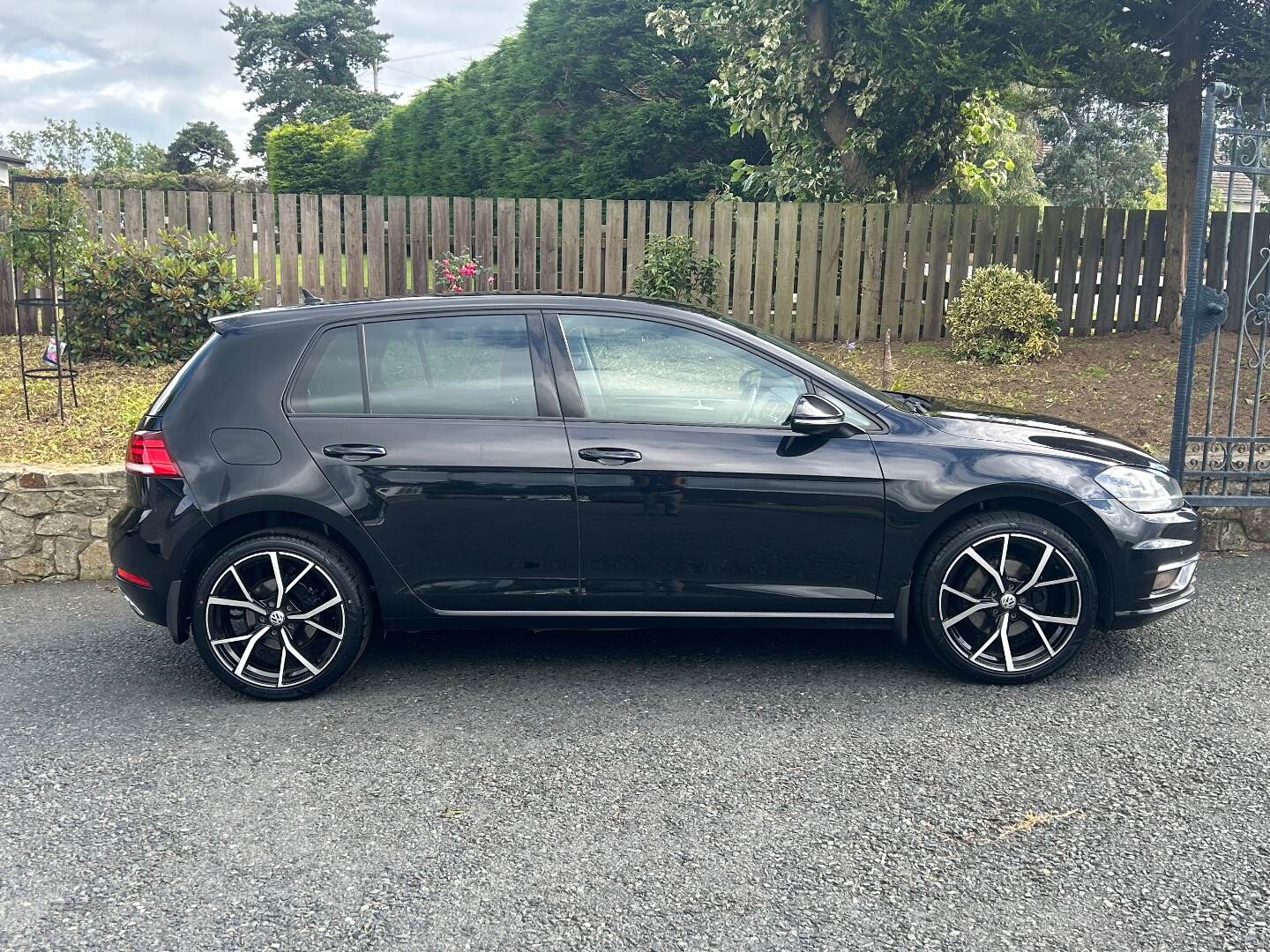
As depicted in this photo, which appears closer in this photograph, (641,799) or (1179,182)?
(641,799)

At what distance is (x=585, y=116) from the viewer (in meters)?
19.9

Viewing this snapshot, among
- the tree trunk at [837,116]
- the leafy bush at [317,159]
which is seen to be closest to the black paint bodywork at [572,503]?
the tree trunk at [837,116]

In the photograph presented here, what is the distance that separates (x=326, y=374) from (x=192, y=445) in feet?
1.95

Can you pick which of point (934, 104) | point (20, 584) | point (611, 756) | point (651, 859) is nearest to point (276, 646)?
point (611, 756)

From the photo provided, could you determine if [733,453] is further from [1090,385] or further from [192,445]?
[1090,385]

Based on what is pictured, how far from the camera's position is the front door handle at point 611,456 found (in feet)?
14.9

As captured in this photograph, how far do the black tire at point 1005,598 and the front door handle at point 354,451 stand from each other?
225 centimetres

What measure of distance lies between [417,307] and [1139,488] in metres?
3.13

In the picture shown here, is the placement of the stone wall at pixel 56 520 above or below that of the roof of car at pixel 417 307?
below

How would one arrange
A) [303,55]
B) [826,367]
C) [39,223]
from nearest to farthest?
[826,367], [39,223], [303,55]

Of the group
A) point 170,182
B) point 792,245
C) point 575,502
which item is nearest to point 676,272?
point 792,245

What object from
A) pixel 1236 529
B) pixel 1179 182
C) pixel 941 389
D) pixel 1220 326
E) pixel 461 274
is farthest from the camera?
pixel 461 274

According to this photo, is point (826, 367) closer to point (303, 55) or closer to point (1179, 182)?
point (1179, 182)

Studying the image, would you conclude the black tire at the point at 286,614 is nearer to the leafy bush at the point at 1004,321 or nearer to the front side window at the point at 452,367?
the front side window at the point at 452,367
